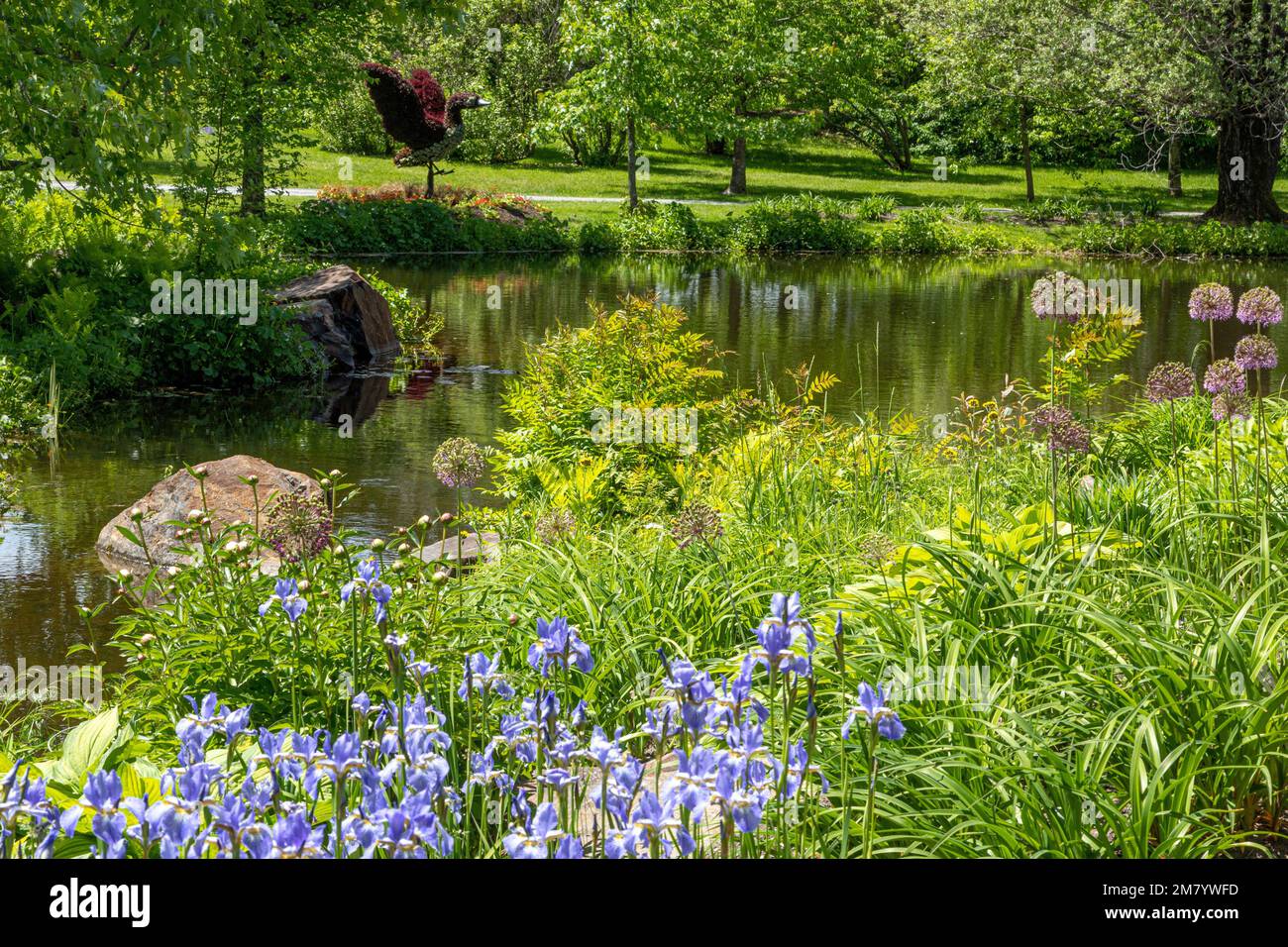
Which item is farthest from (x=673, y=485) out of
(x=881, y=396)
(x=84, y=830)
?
(x=881, y=396)

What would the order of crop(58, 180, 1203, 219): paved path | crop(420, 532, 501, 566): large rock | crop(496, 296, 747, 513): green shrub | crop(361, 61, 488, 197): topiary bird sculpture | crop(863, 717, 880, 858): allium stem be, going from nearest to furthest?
crop(863, 717, 880, 858): allium stem
crop(420, 532, 501, 566): large rock
crop(496, 296, 747, 513): green shrub
crop(361, 61, 488, 197): topiary bird sculpture
crop(58, 180, 1203, 219): paved path

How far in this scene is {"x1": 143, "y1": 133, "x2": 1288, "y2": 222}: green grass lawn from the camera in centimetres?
3466

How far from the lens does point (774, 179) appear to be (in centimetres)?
3900

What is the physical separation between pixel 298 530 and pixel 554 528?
156cm

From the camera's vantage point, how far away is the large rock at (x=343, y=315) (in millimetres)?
14812

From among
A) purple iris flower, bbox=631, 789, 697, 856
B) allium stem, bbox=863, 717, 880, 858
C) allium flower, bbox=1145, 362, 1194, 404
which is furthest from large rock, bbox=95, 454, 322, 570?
purple iris flower, bbox=631, 789, 697, 856

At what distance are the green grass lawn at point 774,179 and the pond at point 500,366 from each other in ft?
23.6

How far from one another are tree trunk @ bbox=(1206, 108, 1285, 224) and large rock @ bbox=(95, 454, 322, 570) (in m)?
29.3

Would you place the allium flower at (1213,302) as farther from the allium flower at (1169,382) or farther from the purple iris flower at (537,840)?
the purple iris flower at (537,840)

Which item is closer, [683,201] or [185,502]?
[185,502]

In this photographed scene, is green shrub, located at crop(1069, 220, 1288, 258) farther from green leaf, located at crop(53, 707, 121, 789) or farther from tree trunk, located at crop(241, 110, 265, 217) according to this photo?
green leaf, located at crop(53, 707, 121, 789)

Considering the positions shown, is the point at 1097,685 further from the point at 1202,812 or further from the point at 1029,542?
the point at 1029,542

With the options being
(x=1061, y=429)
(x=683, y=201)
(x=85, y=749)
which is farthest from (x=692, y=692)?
(x=683, y=201)

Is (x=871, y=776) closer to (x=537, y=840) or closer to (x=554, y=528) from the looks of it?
(x=537, y=840)
